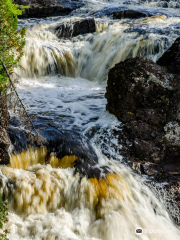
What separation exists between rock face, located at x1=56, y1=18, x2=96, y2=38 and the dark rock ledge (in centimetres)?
849

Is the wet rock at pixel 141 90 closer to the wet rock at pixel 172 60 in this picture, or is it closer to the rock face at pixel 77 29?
the wet rock at pixel 172 60

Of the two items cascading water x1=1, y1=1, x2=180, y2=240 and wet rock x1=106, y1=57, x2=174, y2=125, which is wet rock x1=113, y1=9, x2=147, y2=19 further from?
wet rock x1=106, y1=57, x2=174, y2=125

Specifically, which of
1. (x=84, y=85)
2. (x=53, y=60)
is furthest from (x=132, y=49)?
(x=53, y=60)

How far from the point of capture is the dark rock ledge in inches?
176

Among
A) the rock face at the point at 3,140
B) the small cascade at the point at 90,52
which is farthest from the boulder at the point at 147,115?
the small cascade at the point at 90,52

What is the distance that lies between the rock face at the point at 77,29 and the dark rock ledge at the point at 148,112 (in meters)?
8.49

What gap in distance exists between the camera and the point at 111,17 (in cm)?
1474

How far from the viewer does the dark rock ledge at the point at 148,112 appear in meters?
4.48

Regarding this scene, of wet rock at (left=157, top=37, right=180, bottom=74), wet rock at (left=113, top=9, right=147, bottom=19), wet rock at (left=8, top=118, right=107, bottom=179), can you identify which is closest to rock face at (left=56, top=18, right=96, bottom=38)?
wet rock at (left=113, top=9, right=147, bottom=19)

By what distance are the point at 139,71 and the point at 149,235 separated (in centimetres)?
343

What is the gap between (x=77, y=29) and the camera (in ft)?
42.9

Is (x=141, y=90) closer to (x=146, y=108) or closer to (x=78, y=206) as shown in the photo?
(x=146, y=108)

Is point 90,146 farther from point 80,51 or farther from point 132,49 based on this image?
point 80,51

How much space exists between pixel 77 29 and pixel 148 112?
384 inches
